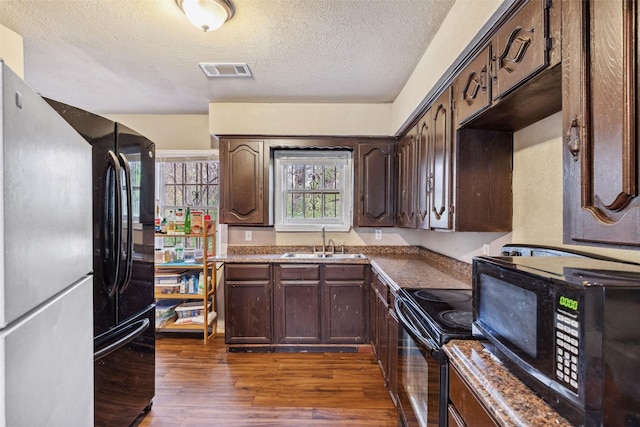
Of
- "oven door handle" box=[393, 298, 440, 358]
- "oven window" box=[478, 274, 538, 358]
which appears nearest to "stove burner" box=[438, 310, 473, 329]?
"oven door handle" box=[393, 298, 440, 358]

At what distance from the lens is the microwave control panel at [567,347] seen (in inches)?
→ 25.2

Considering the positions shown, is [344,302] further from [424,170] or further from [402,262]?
[424,170]

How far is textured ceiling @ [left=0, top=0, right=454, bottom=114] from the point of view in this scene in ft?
5.86

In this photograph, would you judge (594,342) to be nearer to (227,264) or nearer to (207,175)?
(227,264)

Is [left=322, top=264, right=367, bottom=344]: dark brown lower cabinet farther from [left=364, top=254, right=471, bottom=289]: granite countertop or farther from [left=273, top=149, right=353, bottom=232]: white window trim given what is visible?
[left=273, top=149, right=353, bottom=232]: white window trim

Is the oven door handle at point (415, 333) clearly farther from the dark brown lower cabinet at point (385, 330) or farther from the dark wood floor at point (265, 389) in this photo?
the dark wood floor at point (265, 389)

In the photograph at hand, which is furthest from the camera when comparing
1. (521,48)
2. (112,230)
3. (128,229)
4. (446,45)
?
(446,45)

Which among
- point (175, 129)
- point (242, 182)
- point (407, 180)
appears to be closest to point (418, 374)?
point (407, 180)

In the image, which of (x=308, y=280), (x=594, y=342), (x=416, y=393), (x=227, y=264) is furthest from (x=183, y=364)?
(x=594, y=342)

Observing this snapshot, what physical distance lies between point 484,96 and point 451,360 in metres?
1.11

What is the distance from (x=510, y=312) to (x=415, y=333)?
602mm

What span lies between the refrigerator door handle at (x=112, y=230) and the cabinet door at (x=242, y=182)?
5.31ft

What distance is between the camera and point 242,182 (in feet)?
10.6

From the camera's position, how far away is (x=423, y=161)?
236cm
